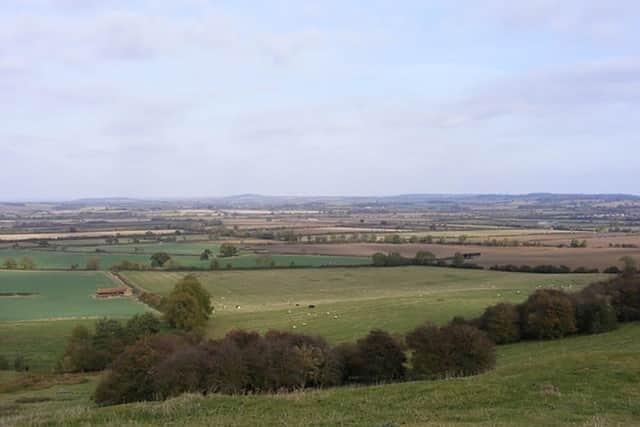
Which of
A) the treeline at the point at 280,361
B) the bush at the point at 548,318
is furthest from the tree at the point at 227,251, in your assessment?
the bush at the point at 548,318

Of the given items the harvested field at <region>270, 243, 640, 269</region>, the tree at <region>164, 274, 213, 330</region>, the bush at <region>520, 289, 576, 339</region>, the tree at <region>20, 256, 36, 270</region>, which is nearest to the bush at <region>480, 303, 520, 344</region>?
the bush at <region>520, 289, 576, 339</region>

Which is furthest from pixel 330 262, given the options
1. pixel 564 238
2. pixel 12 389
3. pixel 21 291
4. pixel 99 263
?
pixel 12 389

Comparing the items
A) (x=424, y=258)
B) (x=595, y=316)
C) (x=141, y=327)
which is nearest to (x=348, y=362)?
(x=595, y=316)

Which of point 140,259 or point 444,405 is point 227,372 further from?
point 140,259

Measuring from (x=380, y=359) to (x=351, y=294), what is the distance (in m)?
37.1

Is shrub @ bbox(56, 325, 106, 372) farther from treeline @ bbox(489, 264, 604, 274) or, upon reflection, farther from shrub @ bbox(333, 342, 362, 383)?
treeline @ bbox(489, 264, 604, 274)

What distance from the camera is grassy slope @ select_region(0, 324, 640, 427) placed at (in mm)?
15102

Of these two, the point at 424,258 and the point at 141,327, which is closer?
the point at 141,327

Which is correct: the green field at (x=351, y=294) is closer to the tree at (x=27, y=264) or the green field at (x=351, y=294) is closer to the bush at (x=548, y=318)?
the bush at (x=548, y=318)

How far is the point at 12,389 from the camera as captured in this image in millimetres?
31984

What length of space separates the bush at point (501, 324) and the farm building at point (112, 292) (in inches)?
1756

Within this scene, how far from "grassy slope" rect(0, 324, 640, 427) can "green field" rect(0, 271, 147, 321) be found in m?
41.3

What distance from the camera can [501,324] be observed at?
1576 inches

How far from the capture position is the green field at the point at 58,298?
188 feet
